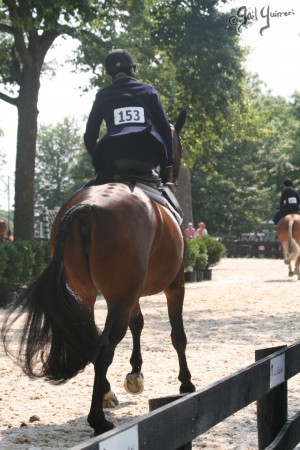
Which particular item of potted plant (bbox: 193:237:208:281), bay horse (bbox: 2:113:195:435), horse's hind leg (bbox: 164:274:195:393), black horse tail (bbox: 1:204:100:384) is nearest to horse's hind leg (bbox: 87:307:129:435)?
bay horse (bbox: 2:113:195:435)

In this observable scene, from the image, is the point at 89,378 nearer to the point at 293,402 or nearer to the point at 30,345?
the point at 293,402

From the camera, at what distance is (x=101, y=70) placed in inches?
1134

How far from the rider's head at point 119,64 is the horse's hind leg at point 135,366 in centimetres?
199

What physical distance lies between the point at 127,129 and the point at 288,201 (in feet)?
55.4

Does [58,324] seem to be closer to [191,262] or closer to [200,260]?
[191,262]

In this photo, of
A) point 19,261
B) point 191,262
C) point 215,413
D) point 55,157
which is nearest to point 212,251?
point 191,262

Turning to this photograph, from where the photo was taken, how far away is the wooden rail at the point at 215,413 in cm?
276

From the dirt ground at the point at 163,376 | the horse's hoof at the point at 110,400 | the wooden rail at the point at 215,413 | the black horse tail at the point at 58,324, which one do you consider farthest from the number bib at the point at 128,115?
the wooden rail at the point at 215,413

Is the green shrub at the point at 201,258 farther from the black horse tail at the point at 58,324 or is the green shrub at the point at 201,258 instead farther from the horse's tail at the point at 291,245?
the black horse tail at the point at 58,324

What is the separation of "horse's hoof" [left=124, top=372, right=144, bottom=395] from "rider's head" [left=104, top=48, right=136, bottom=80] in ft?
8.34

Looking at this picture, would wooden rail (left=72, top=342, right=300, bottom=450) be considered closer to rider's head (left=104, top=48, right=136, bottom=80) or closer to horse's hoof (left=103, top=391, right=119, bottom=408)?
horse's hoof (left=103, top=391, right=119, bottom=408)

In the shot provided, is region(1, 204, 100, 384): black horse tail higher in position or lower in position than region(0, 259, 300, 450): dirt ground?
higher

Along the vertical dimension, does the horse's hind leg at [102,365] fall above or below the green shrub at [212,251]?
below

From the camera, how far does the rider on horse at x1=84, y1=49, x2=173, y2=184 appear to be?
676 cm
